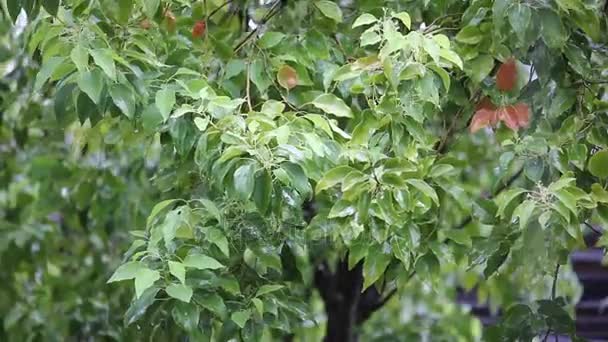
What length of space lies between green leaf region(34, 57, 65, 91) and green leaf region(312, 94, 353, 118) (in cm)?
48

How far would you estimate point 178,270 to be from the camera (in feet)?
5.24

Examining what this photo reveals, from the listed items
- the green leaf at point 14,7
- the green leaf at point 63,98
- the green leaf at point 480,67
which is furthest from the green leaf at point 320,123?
the green leaf at point 14,7

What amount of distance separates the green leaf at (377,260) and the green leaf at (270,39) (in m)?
0.52

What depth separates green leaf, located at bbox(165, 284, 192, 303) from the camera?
5.24ft

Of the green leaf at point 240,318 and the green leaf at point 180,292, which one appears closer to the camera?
the green leaf at point 180,292

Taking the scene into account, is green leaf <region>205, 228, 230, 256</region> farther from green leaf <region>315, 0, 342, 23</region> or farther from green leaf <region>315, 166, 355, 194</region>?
green leaf <region>315, 0, 342, 23</region>

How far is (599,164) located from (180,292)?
821mm

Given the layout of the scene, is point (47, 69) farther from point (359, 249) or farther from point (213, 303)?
point (359, 249)

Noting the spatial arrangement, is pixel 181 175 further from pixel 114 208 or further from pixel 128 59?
pixel 114 208

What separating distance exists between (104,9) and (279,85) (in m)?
0.42

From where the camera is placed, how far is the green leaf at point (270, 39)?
Answer: 80.5 inches

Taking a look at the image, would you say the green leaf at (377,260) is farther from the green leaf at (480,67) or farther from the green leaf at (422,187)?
the green leaf at (480,67)

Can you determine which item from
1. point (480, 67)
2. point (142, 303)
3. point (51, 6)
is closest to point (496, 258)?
point (480, 67)

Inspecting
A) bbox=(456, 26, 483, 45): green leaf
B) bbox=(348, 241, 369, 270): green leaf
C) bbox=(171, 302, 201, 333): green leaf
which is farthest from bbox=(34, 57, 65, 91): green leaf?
bbox=(456, 26, 483, 45): green leaf
